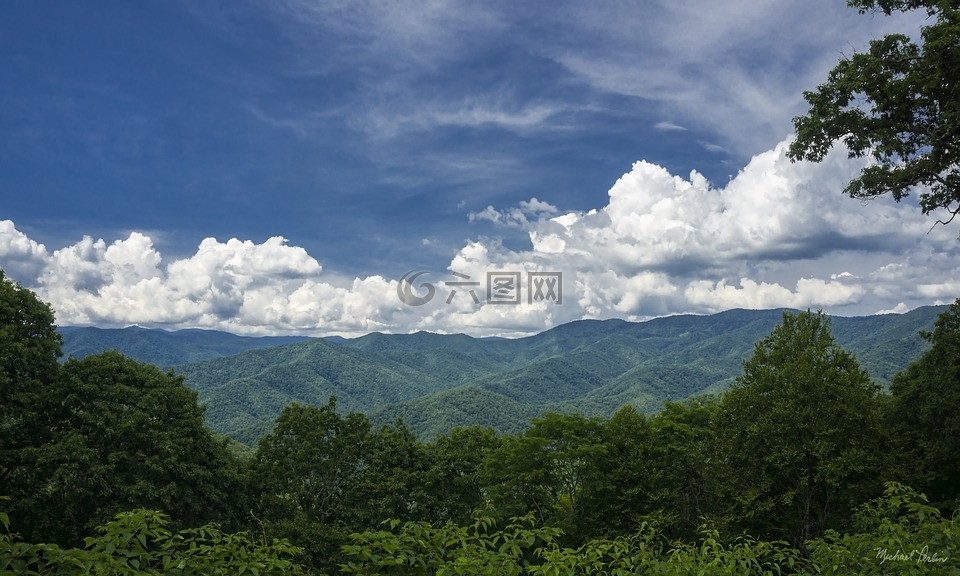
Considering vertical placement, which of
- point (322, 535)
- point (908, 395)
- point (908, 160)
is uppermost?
point (908, 160)

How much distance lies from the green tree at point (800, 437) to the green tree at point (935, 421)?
7.95ft

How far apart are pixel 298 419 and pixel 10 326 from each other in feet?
58.6

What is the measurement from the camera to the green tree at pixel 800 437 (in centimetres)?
2838

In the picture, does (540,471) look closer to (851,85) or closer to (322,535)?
(322,535)

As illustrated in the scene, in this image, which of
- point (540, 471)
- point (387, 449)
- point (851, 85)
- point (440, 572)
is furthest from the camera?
point (387, 449)

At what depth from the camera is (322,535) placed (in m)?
33.2

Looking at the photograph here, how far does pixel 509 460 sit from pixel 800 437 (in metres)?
17.2

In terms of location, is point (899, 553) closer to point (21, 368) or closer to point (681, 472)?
point (21, 368)

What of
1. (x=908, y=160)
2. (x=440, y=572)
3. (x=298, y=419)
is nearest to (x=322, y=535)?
(x=298, y=419)

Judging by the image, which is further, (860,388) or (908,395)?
(908,395)

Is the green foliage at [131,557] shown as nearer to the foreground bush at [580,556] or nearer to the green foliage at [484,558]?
the green foliage at [484,558]

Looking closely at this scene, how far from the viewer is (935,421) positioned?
30094mm

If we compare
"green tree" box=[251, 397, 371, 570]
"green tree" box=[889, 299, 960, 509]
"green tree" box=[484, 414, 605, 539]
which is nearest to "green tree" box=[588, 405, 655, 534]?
"green tree" box=[484, 414, 605, 539]

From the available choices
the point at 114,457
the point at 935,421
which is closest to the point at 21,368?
the point at 114,457
